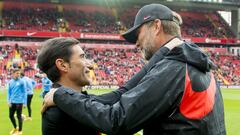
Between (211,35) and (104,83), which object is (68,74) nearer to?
(104,83)

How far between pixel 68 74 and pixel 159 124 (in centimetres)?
78

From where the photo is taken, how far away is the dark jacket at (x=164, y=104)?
224cm

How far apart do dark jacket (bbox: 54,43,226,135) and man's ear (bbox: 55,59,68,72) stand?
9.5 inches

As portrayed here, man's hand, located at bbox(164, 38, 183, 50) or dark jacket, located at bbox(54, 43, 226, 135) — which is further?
man's hand, located at bbox(164, 38, 183, 50)

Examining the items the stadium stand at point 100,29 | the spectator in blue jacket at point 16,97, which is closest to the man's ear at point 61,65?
the spectator in blue jacket at point 16,97

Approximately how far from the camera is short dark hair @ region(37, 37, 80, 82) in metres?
2.63

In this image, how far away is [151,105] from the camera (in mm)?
2238

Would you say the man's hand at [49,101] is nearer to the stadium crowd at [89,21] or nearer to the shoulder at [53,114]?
the shoulder at [53,114]

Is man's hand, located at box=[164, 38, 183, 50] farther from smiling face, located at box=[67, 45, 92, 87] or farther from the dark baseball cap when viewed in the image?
smiling face, located at box=[67, 45, 92, 87]

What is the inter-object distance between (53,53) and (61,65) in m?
0.11

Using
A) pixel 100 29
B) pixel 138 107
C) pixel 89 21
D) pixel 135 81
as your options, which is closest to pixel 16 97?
pixel 135 81

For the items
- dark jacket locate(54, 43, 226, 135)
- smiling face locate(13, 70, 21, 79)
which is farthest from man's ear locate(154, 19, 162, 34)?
smiling face locate(13, 70, 21, 79)

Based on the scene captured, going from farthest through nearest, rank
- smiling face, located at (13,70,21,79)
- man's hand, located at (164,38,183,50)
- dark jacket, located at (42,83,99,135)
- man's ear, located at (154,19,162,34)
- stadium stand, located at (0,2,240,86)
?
stadium stand, located at (0,2,240,86) → smiling face, located at (13,70,21,79) → man's ear, located at (154,19,162,34) → man's hand, located at (164,38,183,50) → dark jacket, located at (42,83,99,135)

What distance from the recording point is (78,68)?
2.74 m
